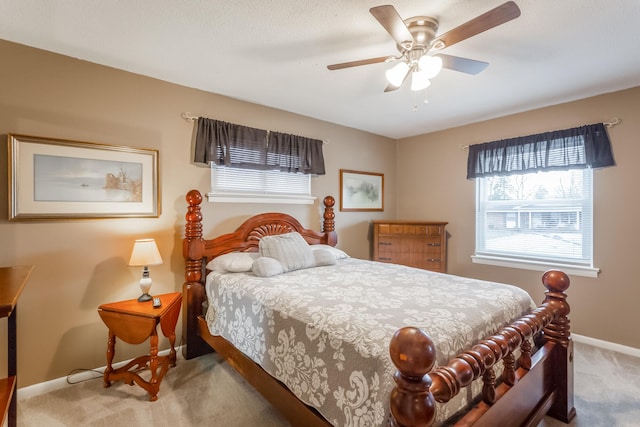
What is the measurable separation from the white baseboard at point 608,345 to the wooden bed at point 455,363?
59.4 inches

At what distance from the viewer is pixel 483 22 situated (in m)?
1.43

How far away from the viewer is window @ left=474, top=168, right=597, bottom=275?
306 cm

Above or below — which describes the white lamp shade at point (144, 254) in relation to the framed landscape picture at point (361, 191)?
below

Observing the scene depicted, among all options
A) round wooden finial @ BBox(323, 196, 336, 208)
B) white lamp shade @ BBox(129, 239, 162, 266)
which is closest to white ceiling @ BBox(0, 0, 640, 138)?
round wooden finial @ BBox(323, 196, 336, 208)

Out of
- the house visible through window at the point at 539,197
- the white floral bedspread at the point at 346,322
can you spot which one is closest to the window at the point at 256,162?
the white floral bedspread at the point at 346,322

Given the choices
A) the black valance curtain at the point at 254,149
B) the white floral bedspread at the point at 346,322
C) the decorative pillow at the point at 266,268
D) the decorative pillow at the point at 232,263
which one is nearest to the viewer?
the white floral bedspread at the point at 346,322

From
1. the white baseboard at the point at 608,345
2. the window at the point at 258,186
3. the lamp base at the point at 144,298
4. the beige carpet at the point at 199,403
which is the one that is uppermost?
the window at the point at 258,186

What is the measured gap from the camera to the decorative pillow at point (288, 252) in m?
2.69

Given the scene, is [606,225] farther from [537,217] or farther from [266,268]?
[266,268]

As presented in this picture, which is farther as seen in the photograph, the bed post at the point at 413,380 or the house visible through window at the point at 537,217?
the house visible through window at the point at 537,217

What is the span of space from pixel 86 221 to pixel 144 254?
0.56 metres

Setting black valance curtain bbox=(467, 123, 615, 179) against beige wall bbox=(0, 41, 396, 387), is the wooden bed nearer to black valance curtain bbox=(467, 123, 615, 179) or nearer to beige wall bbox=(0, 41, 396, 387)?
beige wall bbox=(0, 41, 396, 387)

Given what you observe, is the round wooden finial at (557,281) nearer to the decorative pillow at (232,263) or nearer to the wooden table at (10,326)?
the decorative pillow at (232,263)

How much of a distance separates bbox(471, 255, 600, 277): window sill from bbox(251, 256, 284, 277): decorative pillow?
8.56ft
